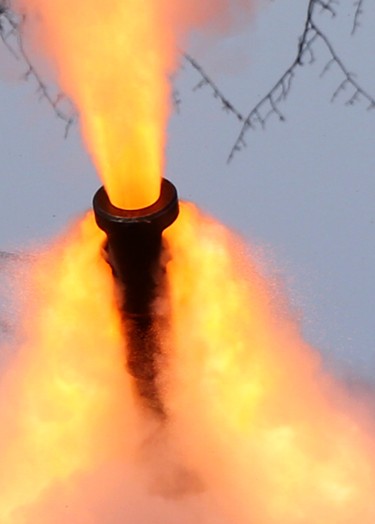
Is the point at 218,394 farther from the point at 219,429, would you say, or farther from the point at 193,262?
the point at 193,262

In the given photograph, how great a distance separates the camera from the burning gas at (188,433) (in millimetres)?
1330

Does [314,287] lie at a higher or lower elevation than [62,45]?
lower

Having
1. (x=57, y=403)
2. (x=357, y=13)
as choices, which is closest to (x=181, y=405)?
(x=57, y=403)

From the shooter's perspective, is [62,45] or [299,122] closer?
[62,45]

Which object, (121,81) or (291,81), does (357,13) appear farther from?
(121,81)

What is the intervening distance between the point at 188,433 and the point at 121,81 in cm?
58

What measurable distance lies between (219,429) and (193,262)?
14.1 inches

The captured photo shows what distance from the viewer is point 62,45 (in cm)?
113

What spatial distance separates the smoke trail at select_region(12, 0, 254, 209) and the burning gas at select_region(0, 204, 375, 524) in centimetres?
25

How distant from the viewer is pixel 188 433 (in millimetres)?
1389

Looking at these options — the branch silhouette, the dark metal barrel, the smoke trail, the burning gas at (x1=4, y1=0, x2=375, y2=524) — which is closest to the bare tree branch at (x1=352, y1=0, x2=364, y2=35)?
the branch silhouette

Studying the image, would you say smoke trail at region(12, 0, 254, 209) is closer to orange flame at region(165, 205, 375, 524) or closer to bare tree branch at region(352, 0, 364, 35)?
orange flame at region(165, 205, 375, 524)

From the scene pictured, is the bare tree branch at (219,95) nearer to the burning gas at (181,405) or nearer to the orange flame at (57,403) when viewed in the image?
the burning gas at (181,405)

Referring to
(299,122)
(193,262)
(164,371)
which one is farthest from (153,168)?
(299,122)
